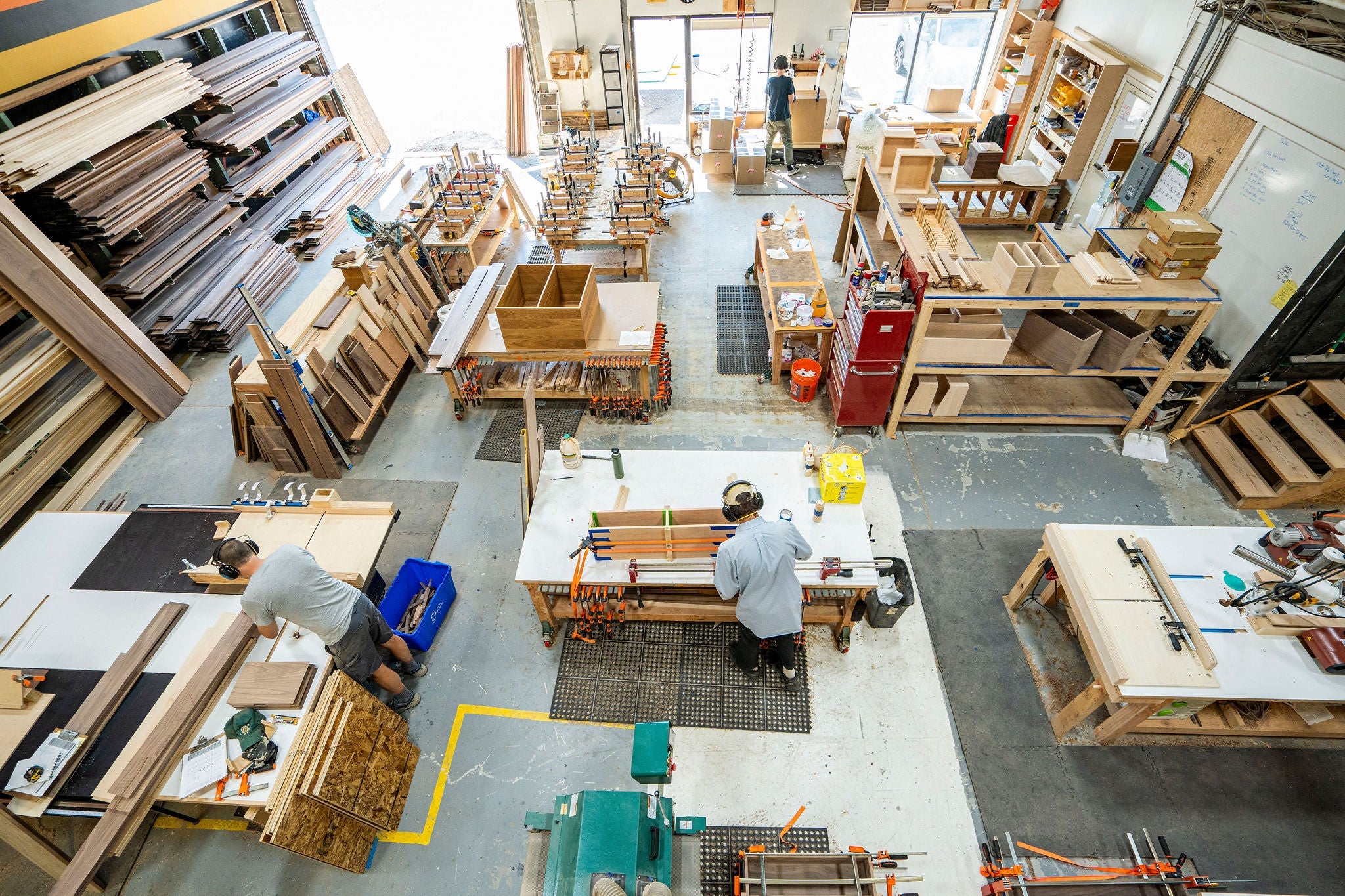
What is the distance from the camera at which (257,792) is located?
3043 mm

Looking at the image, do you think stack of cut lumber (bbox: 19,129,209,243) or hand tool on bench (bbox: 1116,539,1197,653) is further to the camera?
stack of cut lumber (bbox: 19,129,209,243)

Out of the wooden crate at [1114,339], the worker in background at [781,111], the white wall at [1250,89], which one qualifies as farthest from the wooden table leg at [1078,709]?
the worker in background at [781,111]

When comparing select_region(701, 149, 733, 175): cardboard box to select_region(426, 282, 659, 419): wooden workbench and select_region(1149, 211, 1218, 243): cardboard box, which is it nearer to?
select_region(426, 282, 659, 419): wooden workbench

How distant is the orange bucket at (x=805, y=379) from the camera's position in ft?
19.9

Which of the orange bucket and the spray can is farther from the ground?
the orange bucket

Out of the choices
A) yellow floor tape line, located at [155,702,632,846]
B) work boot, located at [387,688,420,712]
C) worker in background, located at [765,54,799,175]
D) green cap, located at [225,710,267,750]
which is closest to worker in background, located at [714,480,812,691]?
yellow floor tape line, located at [155,702,632,846]

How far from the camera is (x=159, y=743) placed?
10.2 feet

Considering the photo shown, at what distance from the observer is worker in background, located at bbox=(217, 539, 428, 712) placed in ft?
10.8

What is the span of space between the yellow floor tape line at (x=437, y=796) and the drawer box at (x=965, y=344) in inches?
158

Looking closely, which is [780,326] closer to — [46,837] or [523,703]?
[523,703]

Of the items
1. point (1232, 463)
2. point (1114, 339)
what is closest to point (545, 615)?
point (1114, 339)

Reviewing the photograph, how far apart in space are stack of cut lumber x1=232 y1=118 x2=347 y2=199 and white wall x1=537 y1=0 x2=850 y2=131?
4.06m

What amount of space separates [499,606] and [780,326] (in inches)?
147

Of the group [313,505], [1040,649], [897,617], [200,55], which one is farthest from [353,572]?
[200,55]
